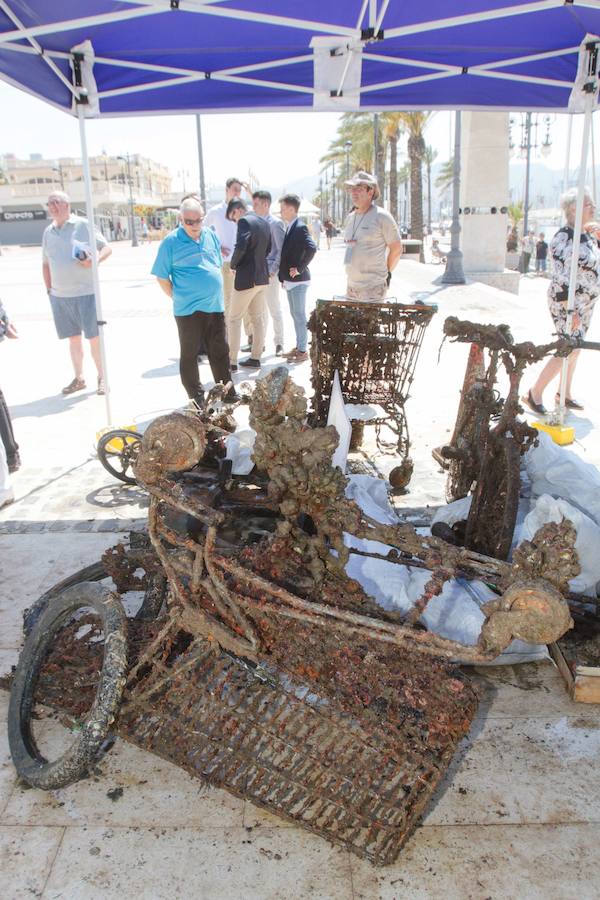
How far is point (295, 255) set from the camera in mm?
8273

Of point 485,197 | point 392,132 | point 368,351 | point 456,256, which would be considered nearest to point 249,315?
A: point 368,351

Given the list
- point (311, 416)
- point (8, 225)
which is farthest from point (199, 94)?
point (8, 225)

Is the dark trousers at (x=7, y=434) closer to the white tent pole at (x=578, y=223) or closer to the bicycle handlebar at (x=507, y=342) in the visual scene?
the bicycle handlebar at (x=507, y=342)

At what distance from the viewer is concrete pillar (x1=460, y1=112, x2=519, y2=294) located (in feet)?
63.7

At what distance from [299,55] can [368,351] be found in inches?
101

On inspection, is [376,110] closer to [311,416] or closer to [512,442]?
[311,416]

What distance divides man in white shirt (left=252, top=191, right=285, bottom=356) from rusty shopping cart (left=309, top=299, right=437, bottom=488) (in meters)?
3.77

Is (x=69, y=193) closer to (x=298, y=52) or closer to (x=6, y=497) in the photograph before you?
(x=298, y=52)

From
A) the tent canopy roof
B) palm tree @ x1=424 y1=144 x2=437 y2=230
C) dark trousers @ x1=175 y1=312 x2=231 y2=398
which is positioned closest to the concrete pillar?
the tent canopy roof

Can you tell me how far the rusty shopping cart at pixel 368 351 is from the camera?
4.71m

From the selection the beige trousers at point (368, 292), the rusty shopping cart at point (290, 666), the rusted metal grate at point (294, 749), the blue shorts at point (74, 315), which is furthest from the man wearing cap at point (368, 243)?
the rusted metal grate at point (294, 749)

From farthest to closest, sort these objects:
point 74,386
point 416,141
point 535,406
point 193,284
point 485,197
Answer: point 416,141 → point 485,197 → point 74,386 → point 535,406 → point 193,284

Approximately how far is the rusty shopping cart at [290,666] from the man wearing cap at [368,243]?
14.5ft

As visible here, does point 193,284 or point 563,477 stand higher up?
point 193,284
